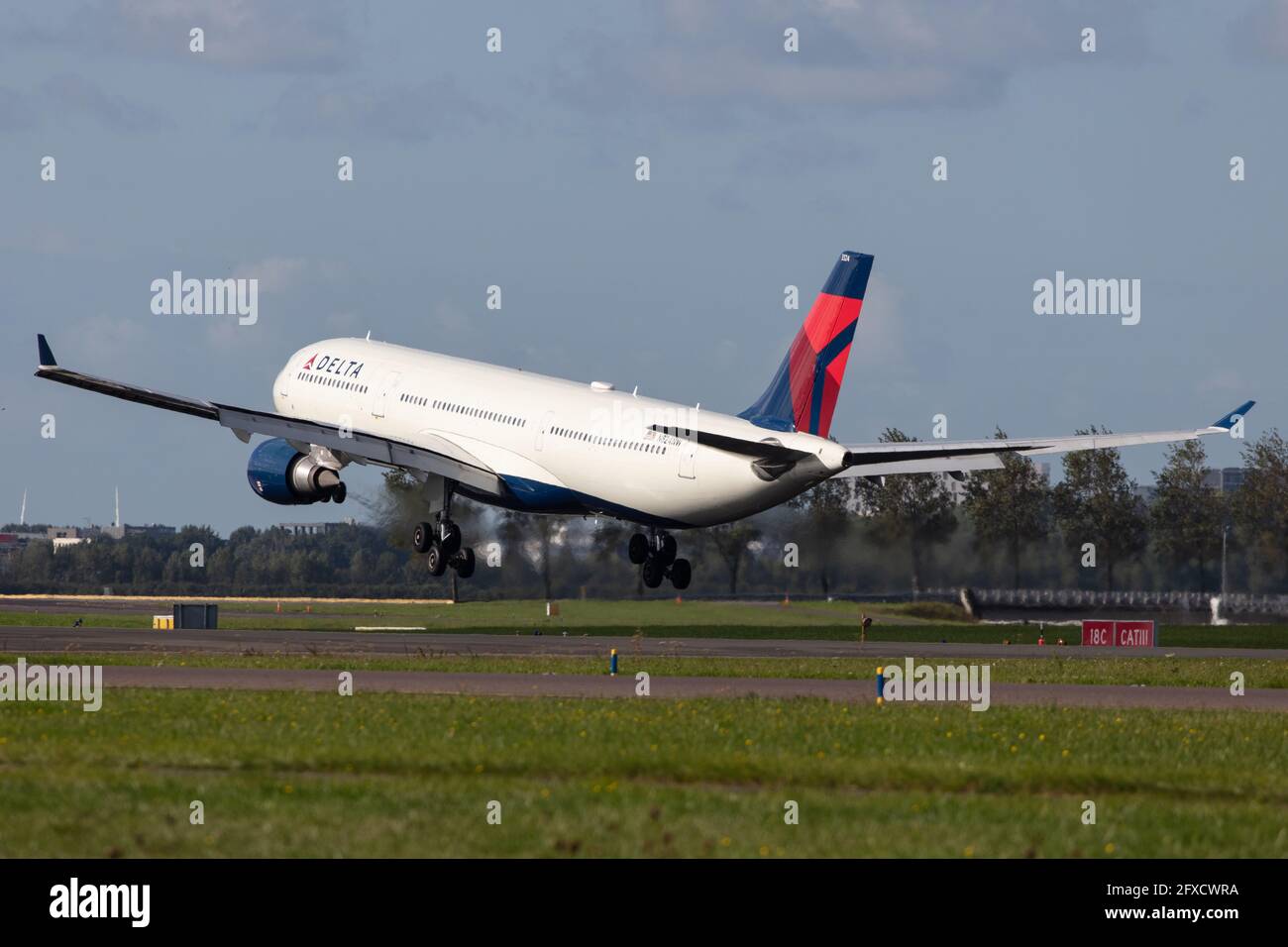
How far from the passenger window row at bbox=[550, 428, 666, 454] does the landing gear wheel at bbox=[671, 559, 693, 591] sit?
695 centimetres

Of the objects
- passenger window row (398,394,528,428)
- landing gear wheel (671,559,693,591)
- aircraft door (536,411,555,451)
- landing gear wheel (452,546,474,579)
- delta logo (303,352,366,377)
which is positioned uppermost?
delta logo (303,352,366,377)

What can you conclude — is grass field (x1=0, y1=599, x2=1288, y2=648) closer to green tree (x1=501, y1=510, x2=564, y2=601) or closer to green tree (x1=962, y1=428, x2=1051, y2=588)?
green tree (x1=501, y1=510, x2=564, y2=601)

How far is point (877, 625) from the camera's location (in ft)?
256

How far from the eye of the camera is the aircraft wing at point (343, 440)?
56.6 metres

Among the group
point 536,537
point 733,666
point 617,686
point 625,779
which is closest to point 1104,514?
point 536,537

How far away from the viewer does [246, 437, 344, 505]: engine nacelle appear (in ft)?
200

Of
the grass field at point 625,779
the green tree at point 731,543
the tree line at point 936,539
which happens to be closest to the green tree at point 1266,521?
the tree line at point 936,539

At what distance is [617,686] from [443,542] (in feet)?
84.5

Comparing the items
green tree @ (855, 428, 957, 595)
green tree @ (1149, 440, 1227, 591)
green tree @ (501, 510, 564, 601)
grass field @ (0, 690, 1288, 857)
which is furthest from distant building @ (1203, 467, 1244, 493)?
grass field @ (0, 690, 1288, 857)

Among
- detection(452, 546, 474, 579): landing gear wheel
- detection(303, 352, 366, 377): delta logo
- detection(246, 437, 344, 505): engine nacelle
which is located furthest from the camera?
detection(303, 352, 366, 377): delta logo

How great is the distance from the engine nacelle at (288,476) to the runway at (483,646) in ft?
15.6

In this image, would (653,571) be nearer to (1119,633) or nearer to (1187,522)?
(1119,633)
